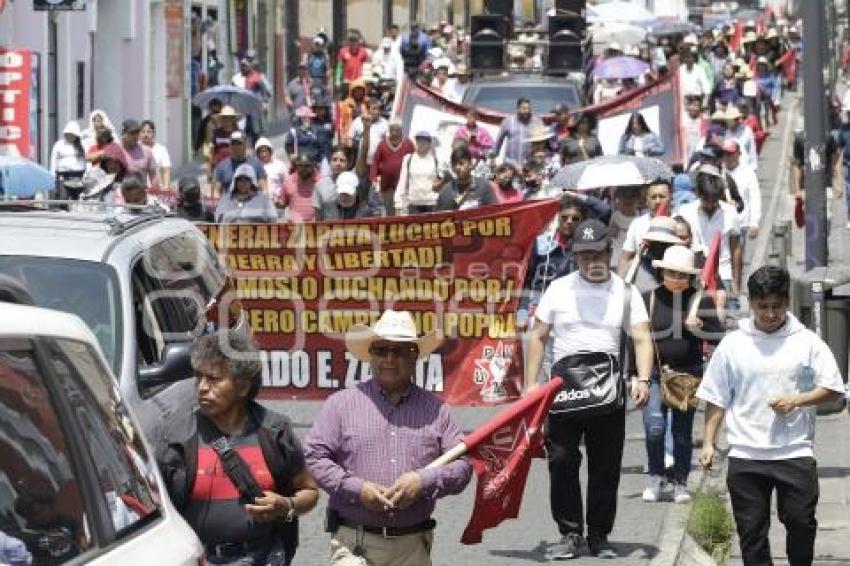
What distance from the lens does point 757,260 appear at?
26.3 meters

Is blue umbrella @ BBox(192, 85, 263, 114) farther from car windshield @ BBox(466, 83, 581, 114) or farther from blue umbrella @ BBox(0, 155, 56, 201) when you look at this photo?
blue umbrella @ BBox(0, 155, 56, 201)

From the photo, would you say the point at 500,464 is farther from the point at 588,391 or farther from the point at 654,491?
the point at 654,491

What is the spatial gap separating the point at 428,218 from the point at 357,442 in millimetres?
7946

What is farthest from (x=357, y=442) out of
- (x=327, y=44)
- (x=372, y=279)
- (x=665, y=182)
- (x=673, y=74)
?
(x=327, y=44)

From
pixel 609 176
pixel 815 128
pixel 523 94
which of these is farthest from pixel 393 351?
pixel 523 94

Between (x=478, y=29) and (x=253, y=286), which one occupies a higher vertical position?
(x=478, y=29)

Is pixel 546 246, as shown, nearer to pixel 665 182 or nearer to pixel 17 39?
pixel 665 182

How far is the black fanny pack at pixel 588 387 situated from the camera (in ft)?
38.5

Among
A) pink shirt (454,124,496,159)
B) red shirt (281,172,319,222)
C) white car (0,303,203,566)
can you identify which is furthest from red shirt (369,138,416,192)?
white car (0,303,203,566)

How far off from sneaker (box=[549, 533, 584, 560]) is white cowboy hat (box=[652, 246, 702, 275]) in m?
2.36

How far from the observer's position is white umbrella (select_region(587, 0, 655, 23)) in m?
59.3

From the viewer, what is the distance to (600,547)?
11.9m

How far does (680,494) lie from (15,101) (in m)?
14.7

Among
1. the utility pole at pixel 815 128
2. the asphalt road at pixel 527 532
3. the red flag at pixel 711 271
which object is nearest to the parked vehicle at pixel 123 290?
the asphalt road at pixel 527 532
